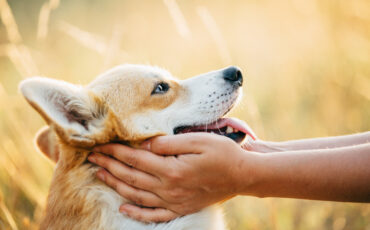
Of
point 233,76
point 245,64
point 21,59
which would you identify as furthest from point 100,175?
point 245,64

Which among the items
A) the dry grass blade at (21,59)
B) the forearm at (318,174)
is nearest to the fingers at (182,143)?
the forearm at (318,174)

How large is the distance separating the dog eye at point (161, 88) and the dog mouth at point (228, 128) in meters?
0.25

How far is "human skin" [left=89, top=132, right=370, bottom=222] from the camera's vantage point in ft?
4.85

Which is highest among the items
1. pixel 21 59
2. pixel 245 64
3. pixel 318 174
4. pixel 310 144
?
pixel 21 59

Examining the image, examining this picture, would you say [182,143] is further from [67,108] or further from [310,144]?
[310,144]

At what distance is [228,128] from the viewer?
1872mm

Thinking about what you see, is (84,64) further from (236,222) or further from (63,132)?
(63,132)

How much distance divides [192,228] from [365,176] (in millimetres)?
763

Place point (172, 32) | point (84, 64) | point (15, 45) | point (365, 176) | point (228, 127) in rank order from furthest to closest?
point (172, 32)
point (84, 64)
point (15, 45)
point (228, 127)
point (365, 176)

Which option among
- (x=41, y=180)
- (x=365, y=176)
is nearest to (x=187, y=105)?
(x=365, y=176)

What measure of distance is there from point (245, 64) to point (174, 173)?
2941 mm

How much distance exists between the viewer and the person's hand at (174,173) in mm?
1521

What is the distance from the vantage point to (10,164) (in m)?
2.35

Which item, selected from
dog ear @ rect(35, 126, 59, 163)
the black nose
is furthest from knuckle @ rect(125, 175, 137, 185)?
the black nose
